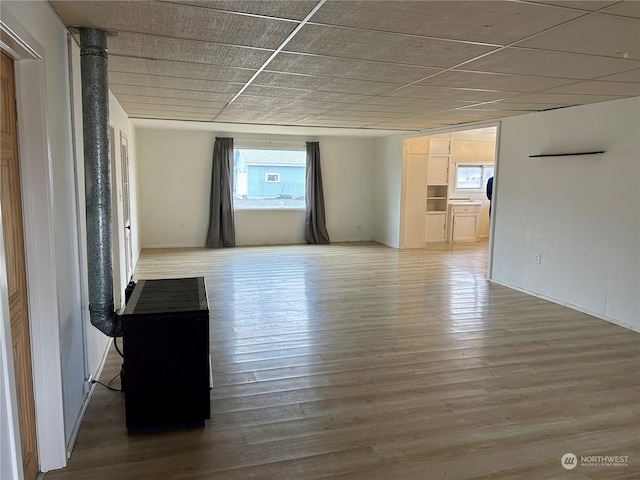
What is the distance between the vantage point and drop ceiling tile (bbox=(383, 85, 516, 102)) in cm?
406

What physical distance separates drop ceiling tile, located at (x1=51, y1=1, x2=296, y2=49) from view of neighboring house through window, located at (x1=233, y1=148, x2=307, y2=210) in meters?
6.44

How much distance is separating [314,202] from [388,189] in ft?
5.09

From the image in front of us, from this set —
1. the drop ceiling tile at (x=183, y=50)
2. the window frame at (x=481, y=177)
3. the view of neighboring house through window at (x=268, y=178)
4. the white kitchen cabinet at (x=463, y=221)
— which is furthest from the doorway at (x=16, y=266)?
the window frame at (x=481, y=177)

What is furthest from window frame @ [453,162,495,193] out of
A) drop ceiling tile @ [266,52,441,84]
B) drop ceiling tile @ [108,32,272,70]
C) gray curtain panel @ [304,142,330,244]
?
drop ceiling tile @ [108,32,272,70]

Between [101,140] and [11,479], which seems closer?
[11,479]

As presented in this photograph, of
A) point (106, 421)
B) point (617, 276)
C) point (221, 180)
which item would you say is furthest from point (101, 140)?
point (221, 180)

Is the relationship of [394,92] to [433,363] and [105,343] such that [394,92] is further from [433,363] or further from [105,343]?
[105,343]

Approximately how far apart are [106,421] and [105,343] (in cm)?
115

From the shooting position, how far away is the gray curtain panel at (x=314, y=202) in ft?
30.3

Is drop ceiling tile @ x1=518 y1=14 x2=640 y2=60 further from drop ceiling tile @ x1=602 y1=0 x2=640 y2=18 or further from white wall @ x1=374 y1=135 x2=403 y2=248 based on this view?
white wall @ x1=374 y1=135 x2=403 y2=248

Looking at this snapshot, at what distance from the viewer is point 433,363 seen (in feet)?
11.4

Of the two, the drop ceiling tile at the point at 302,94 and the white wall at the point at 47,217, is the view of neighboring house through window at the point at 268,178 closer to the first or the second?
the drop ceiling tile at the point at 302,94

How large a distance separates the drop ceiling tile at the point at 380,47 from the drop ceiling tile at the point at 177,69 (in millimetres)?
758

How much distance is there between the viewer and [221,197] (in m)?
8.75
